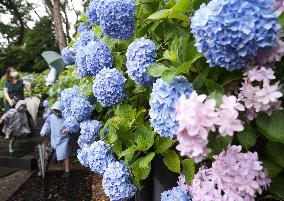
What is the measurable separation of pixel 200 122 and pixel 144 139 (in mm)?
959

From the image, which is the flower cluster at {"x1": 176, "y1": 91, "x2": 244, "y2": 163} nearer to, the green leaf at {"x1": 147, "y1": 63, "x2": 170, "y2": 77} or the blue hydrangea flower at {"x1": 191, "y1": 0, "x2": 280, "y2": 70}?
the blue hydrangea flower at {"x1": 191, "y1": 0, "x2": 280, "y2": 70}

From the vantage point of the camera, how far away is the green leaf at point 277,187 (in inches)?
43.9

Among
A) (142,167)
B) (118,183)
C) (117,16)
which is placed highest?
(117,16)

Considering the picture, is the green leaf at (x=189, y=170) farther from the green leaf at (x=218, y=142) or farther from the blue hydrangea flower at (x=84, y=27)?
the blue hydrangea flower at (x=84, y=27)

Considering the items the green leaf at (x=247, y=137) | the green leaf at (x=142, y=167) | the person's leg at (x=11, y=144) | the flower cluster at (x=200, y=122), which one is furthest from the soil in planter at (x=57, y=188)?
the flower cluster at (x=200, y=122)

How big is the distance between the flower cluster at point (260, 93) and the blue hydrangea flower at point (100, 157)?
50.6 inches

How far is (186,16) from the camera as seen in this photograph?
54.9 inches

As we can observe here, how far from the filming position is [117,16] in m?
1.63

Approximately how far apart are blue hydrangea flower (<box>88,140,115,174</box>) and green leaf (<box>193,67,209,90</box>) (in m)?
1.12

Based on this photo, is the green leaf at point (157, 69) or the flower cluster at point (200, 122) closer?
the flower cluster at point (200, 122)

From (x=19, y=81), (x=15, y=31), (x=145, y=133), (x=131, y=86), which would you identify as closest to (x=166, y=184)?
(x=145, y=133)

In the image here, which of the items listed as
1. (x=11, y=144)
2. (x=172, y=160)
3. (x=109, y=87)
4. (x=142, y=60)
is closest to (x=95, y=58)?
(x=109, y=87)

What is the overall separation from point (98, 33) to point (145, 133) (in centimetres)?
101

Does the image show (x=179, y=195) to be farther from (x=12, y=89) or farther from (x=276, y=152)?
(x=12, y=89)
